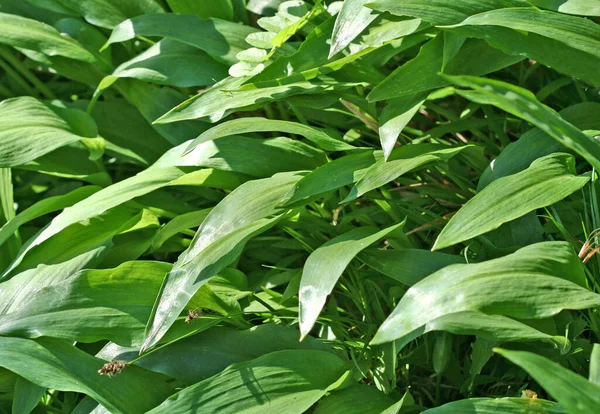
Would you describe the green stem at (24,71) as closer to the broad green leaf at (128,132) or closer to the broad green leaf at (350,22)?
the broad green leaf at (128,132)

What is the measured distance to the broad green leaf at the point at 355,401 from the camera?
3.68ft

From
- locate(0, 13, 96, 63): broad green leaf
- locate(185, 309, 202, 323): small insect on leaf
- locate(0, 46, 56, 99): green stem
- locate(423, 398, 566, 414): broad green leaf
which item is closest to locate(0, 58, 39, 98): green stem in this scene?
locate(0, 46, 56, 99): green stem

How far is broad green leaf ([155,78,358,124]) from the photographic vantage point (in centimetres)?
129

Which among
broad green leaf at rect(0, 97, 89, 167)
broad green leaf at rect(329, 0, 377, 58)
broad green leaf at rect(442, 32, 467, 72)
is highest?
broad green leaf at rect(329, 0, 377, 58)

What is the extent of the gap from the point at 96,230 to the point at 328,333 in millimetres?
440

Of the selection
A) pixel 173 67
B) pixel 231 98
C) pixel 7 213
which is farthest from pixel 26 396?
pixel 173 67

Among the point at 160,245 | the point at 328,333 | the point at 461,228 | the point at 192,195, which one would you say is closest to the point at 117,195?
the point at 160,245

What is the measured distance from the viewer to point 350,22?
1.24 metres

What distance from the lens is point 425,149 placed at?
4.20ft

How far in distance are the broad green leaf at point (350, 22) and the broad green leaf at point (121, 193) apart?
11.8 inches

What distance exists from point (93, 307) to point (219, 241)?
0.21 metres

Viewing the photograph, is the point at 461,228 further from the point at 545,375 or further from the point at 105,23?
the point at 105,23

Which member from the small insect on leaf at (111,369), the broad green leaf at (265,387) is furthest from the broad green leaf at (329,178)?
the small insect on leaf at (111,369)

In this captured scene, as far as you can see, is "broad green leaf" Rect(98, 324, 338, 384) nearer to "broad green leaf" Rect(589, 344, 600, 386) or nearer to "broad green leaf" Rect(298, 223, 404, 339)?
"broad green leaf" Rect(298, 223, 404, 339)
